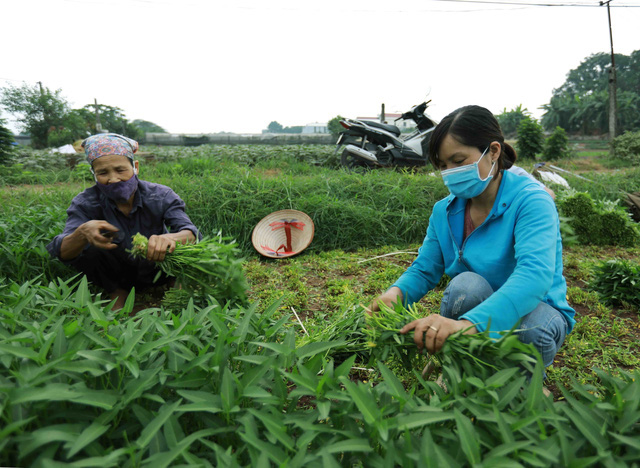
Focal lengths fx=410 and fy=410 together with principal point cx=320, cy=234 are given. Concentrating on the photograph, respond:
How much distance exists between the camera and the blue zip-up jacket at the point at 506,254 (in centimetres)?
134

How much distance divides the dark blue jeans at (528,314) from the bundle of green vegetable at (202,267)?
115 cm

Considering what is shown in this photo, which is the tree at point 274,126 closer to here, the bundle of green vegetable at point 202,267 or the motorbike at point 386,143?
the motorbike at point 386,143

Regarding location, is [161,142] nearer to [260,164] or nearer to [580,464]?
[260,164]

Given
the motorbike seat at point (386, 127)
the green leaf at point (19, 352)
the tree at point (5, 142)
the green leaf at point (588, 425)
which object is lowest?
the green leaf at point (588, 425)

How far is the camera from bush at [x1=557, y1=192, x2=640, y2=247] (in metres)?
4.21

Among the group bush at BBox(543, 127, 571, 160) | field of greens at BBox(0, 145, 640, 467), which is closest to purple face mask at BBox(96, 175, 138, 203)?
field of greens at BBox(0, 145, 640, 467)

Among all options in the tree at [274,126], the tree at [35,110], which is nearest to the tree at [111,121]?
the tree at [35,110]

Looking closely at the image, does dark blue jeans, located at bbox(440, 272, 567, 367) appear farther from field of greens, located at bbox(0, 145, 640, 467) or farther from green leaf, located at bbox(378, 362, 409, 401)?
green leaf, located at bbox(378, 362, 409, 401)

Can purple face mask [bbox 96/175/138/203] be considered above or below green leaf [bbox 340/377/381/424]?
above

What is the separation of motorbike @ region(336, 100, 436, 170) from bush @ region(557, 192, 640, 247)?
10.5 ft

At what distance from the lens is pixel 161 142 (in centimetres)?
2398

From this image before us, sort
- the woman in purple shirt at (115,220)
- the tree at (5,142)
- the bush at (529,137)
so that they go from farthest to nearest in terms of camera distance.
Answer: the bush at (529,137) → the tree at (5,142) → the woman in purple shirt at (115,220)

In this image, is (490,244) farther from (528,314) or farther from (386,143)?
(386,143)

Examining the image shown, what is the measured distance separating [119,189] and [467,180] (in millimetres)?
2015
